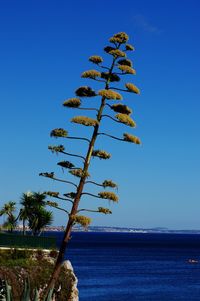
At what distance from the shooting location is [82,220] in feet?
69.6

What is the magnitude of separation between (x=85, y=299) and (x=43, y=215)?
19.4 meters

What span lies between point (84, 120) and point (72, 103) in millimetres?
1844

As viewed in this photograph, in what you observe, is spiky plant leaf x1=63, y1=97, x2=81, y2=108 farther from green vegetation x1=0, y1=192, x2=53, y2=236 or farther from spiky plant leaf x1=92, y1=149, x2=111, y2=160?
green vegetation x1=0, y1=192, x2=53, y2=236

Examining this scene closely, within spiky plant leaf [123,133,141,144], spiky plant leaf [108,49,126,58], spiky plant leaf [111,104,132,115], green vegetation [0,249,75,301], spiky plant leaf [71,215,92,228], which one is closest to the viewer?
spiky plant leaf [71,215,92,228]

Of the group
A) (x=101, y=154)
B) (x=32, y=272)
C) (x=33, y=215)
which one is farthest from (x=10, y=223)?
(x=101, y=154)

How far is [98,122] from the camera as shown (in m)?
22.4

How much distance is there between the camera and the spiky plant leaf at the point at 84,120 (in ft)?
71.9

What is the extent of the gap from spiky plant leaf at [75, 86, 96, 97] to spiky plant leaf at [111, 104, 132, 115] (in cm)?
92

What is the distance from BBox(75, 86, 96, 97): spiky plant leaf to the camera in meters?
23.6

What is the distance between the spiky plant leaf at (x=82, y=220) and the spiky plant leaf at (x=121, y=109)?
454 cm

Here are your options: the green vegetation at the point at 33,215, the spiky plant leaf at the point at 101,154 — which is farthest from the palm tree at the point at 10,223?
the spiky plant leaf at the point at 101,154

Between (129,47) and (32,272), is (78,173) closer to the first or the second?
(129,47)

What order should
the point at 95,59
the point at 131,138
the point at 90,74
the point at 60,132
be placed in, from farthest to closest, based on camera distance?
the point at 95,59 < the point at 90,74 < the point at 60,132 < the point at 131,138

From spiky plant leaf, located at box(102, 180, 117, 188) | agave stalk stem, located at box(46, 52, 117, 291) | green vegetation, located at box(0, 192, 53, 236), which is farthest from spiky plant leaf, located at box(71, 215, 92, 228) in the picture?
green vegetation, located at box(0, 192, 53, 236)
